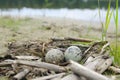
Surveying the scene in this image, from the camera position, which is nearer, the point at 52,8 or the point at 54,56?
the point at 54,56

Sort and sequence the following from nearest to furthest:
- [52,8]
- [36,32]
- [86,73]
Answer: [86,73]
[36,32]
[52,8]

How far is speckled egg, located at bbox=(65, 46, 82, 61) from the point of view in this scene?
4.67 meters

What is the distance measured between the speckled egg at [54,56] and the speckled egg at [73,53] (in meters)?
0.07

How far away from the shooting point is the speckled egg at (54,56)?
4.64 meters

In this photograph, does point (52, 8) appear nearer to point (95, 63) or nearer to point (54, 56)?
point (54, 56)

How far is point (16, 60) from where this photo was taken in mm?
4570

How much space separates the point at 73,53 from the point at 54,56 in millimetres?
223

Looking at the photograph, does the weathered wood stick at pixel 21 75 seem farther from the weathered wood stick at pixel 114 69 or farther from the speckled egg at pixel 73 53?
the weathered wood stick at pixel 114 69

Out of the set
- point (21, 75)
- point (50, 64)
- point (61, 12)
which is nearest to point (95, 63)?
point (50, 64)

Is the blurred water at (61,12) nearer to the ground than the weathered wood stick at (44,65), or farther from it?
nearer to the ground

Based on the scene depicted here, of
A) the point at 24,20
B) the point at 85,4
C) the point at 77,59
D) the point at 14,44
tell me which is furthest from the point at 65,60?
the point at 85,4

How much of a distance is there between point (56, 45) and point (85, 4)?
414 inches

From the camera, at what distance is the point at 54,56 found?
4.64m

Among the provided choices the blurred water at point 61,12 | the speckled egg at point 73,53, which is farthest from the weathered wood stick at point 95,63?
the blurred water at point 61,12
